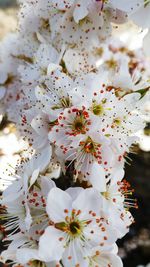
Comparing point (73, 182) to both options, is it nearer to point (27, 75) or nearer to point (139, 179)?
point (27, 75)

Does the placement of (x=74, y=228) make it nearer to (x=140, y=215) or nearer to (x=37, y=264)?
(x=37, y=264)

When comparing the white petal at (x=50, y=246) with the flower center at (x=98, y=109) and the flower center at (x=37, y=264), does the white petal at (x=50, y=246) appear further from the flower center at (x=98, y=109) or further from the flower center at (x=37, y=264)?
the flower center at (x=98, y=109)

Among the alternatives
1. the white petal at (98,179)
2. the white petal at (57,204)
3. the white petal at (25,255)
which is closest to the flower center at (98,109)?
the white petal at (98,179)

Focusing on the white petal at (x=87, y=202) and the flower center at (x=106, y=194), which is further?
the flower center at (x=106, y=194)

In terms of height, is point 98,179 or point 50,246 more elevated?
point 98,179

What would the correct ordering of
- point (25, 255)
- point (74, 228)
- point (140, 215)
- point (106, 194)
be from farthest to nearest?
point (140, 215), point (106, 194), point (74, 228), point (25, 255)

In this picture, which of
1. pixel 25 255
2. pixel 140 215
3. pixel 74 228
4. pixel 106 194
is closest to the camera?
pixel 25 255

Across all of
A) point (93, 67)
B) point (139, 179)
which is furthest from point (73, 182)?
point (139, 179)

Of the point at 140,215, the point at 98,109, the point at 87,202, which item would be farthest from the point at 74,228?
the point at 140,215

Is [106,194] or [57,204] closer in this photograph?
[57,204]

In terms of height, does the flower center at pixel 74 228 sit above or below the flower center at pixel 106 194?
below

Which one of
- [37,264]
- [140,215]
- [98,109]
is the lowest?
[37,264]
